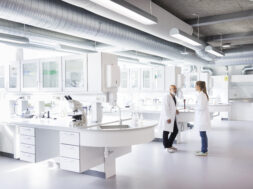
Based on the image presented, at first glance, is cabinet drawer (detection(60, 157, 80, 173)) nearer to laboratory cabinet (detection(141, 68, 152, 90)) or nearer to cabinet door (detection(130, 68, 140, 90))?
laboratory cabinet (detection(141, 68, 152, 90))

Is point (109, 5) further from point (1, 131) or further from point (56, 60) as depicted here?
point (1, 131)

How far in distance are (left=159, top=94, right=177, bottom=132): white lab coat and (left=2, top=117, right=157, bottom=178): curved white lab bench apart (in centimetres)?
133

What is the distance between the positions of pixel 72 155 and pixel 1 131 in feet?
8.20

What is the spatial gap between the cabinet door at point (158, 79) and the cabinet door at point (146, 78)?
175mm

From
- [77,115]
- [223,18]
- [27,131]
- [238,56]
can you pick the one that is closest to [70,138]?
[77,115]

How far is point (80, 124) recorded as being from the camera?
11.5 ft

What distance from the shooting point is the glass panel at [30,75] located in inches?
184

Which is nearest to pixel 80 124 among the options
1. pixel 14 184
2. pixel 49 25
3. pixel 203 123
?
pixel 14 184

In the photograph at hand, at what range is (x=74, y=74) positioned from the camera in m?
4.03

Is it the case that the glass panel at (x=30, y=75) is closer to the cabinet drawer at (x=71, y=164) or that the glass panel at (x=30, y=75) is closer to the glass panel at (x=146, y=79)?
the cabinet drawer at (x=71, y=164)

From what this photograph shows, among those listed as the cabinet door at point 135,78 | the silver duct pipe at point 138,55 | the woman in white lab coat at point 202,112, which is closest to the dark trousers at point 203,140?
the woman in white lab coat at point 202,112

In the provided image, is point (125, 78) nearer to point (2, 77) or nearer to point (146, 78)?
point (146, 78)

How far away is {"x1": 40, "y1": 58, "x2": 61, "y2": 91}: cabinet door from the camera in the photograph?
4254 mm

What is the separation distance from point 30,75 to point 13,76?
57cm
